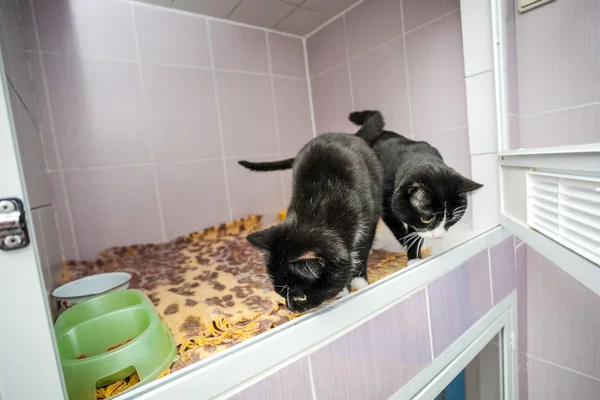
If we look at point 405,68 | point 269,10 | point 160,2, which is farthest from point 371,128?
point 160,2

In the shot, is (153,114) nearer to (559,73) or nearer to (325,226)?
(325,226)

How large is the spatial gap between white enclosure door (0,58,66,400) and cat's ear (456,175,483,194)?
2.83 ft

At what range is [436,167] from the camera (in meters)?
0.82

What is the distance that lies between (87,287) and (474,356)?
133 cm

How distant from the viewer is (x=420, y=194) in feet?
2.59

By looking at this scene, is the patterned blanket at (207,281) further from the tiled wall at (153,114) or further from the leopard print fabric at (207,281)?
the tiled wall at (153,114)

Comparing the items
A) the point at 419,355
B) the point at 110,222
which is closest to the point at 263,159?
the point at 110,222

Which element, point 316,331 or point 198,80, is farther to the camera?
point 198,80

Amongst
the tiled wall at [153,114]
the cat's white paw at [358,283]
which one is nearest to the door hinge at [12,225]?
the cat's white paw at [358,283]

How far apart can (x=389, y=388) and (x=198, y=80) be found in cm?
169

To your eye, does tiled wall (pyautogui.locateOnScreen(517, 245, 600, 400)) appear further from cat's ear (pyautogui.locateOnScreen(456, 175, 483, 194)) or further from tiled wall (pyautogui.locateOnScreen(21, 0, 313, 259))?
tiled wall (pyautogui.locateOnScreen(21, 0, 313, 259))

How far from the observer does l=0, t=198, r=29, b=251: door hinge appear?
286 mm

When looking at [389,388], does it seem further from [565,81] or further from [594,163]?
[565,81]

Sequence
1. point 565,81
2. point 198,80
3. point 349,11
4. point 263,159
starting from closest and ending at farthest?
point 565,81
point 349,11
point 198,80
point 263,159
